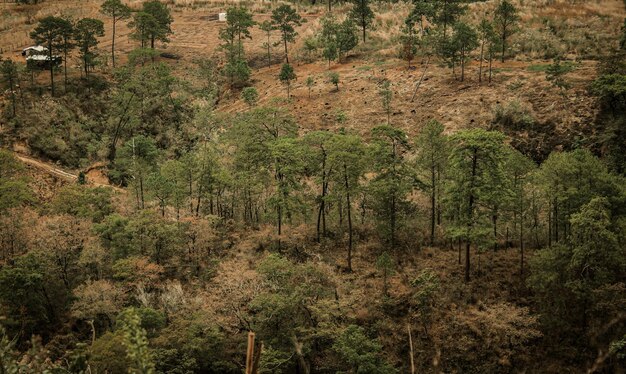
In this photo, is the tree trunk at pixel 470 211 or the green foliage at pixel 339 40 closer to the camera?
the tree trunk at pixel 470 211

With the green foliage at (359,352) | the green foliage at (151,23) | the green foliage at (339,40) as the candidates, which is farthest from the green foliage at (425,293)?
the green foliage at (151,23)

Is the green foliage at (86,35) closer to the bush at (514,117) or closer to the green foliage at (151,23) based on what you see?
the green foliage at (151,23)

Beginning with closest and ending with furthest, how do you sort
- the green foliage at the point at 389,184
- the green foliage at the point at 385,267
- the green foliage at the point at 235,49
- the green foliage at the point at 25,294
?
the green foliage at the point at 385,267
the green foliage at the point at 25,294
the green foliage at the point at 389,184
the green foliage at the point at 235,49

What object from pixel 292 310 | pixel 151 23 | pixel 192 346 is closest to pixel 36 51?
pixel 151 23

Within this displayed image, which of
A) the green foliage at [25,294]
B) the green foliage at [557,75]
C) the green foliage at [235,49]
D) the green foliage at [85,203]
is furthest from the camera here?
the green foliage at [235,49]

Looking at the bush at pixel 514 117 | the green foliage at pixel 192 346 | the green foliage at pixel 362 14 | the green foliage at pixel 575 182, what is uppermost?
the green foliage at pixel 362 14

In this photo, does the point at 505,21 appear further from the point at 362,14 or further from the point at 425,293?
the point at 425,293
